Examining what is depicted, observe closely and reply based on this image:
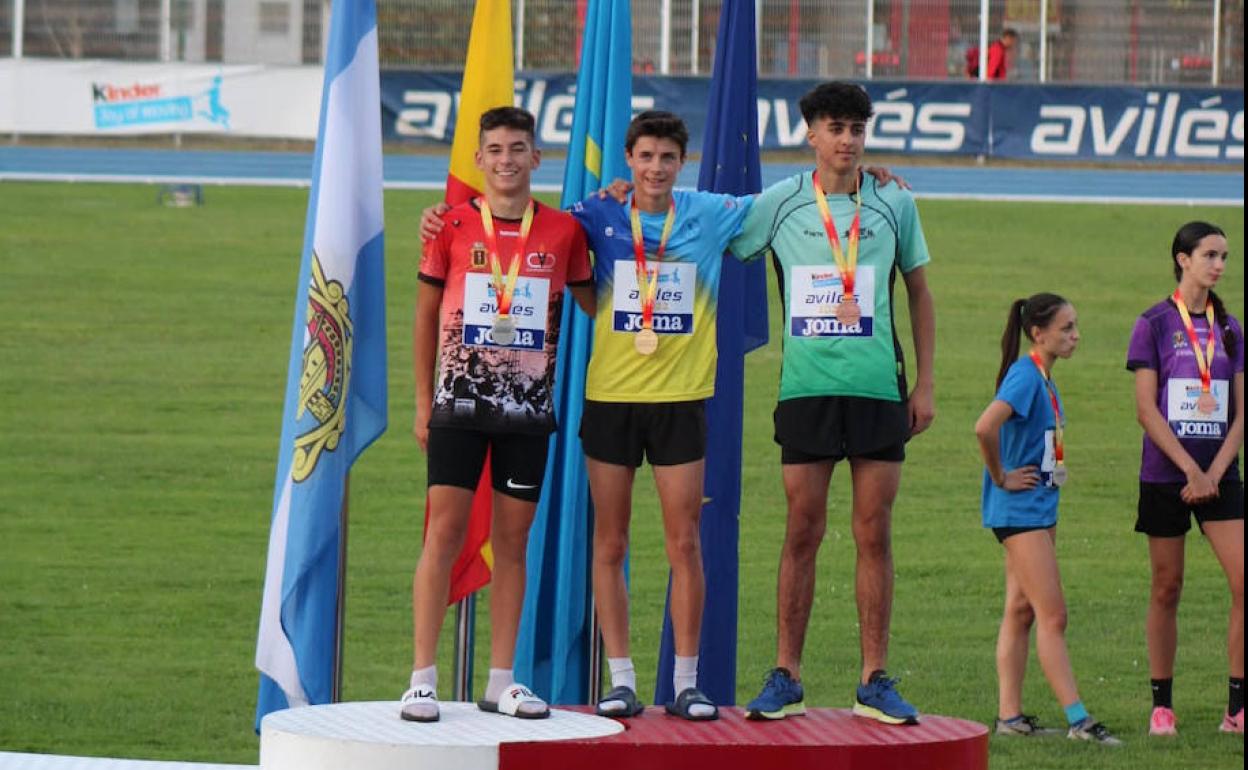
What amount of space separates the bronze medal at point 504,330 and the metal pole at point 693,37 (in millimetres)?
19074

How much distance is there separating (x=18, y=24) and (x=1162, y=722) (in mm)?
20410

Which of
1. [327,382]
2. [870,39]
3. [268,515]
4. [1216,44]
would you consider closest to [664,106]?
[870,39]

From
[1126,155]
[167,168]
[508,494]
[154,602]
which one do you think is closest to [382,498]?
[154,602]

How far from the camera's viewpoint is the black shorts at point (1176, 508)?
25.0 ft

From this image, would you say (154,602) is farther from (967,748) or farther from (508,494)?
(967,748)

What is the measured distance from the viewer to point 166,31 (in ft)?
82.7

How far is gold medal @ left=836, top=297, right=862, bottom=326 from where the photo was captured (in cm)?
596

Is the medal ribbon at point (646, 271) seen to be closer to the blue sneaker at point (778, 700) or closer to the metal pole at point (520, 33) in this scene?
the blue sneaker at point (778, 700)

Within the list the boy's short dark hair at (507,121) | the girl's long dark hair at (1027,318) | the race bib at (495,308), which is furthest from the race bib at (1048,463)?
the boy's short dark hair at (507,121)

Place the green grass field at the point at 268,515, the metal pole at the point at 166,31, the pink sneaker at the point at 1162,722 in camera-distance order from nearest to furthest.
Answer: the pink sneaker at the point at 1162,722 < the green grass field at the point at 268,515 < the metal pole at the point at 166,31

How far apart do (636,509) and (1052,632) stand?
4473 millimetres

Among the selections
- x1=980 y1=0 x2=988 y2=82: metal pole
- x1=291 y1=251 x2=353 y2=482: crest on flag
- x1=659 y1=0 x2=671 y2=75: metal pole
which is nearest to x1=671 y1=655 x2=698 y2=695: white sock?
x1=291 y1=251 x2=353 y2=482: crest on flag

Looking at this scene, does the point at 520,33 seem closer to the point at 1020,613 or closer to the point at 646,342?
the point at 1020,613

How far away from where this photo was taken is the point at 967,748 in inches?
228
